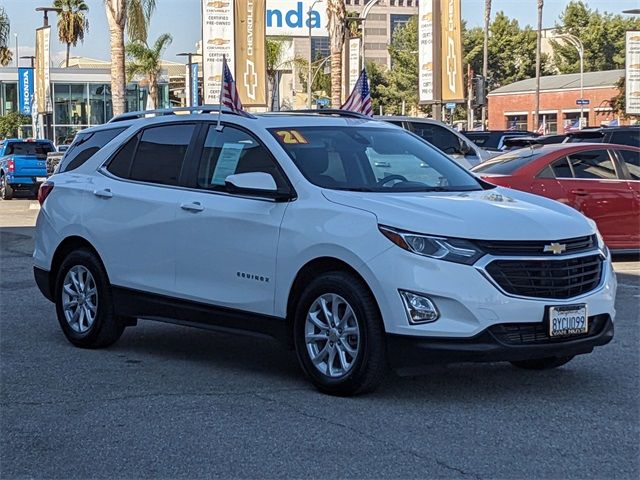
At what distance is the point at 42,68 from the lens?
43.2 metres

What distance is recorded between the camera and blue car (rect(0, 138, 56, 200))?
33.7 meters

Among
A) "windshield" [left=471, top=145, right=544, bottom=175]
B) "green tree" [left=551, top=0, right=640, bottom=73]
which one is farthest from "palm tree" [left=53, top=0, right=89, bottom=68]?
"windshield" [left=471, top=145, right=544, bottom=175]

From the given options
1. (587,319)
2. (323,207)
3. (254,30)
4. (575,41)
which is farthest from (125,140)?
(575,41)

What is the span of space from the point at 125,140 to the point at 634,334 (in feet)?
14.5

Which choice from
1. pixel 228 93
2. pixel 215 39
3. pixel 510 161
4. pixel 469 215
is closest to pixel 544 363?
pixel 469 215

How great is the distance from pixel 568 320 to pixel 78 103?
206 ft

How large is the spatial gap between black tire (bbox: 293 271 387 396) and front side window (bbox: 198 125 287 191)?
1.02 m

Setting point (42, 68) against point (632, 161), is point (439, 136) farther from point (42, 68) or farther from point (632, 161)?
point (42, 68)

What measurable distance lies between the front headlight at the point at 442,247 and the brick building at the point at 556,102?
3074 inches

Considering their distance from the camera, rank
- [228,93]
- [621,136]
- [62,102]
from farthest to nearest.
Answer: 1. [62,102]
2. [621,136]
3. [228,93]

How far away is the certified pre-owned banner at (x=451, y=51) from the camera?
92.1ft

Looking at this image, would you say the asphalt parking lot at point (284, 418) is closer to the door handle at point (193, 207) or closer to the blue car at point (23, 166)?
the door handle at point (193, 207)

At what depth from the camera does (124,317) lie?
875 cm

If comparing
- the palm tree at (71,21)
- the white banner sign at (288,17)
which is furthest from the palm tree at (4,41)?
the white banner sign at (288,17)
